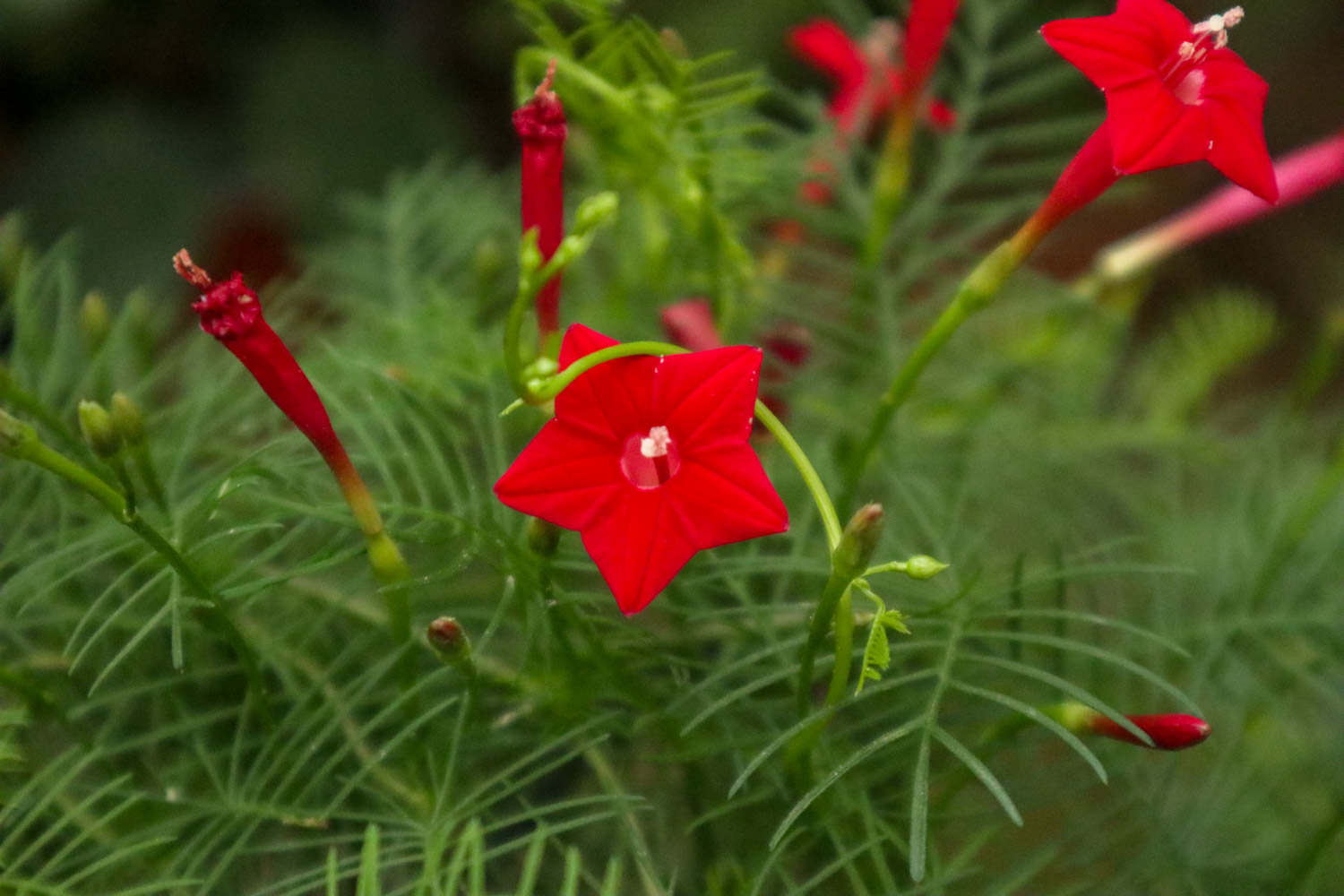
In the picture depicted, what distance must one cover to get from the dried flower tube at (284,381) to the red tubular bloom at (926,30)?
27 cm

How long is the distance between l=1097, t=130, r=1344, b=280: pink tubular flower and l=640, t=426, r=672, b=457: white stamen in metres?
0.35

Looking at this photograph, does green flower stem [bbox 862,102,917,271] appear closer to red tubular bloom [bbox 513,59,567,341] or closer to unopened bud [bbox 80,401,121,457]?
red tubular bloom [bbox 513,59,567,341]

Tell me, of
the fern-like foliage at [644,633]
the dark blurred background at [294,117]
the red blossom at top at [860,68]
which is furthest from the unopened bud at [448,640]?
the dark blurred background at [294,117]

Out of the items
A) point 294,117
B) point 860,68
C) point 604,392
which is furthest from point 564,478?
point 294,117

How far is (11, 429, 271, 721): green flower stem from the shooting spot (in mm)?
317

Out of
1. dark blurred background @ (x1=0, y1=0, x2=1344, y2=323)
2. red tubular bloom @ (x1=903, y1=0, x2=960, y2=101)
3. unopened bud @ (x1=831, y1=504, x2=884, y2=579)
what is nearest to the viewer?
unopened bud @ (x1=831, y1=504, x2=884, y2=579)

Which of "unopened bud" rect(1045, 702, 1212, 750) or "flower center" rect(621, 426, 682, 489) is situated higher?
"flower center" rect(621, 426, 682, 489)

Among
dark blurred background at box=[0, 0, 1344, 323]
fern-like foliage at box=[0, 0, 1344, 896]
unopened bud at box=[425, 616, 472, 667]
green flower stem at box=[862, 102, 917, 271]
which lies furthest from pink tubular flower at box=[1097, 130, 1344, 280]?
dark blurred background at box=[0, 0, 1344, 323]

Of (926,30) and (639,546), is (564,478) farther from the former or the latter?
(926,30)

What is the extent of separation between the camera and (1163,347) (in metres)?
0.83

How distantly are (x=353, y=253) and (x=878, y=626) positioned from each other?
488 mm

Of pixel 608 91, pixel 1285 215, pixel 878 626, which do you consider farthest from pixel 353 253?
pixel 1285 215

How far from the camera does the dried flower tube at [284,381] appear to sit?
0.32 metres

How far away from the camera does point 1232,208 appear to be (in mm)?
593
